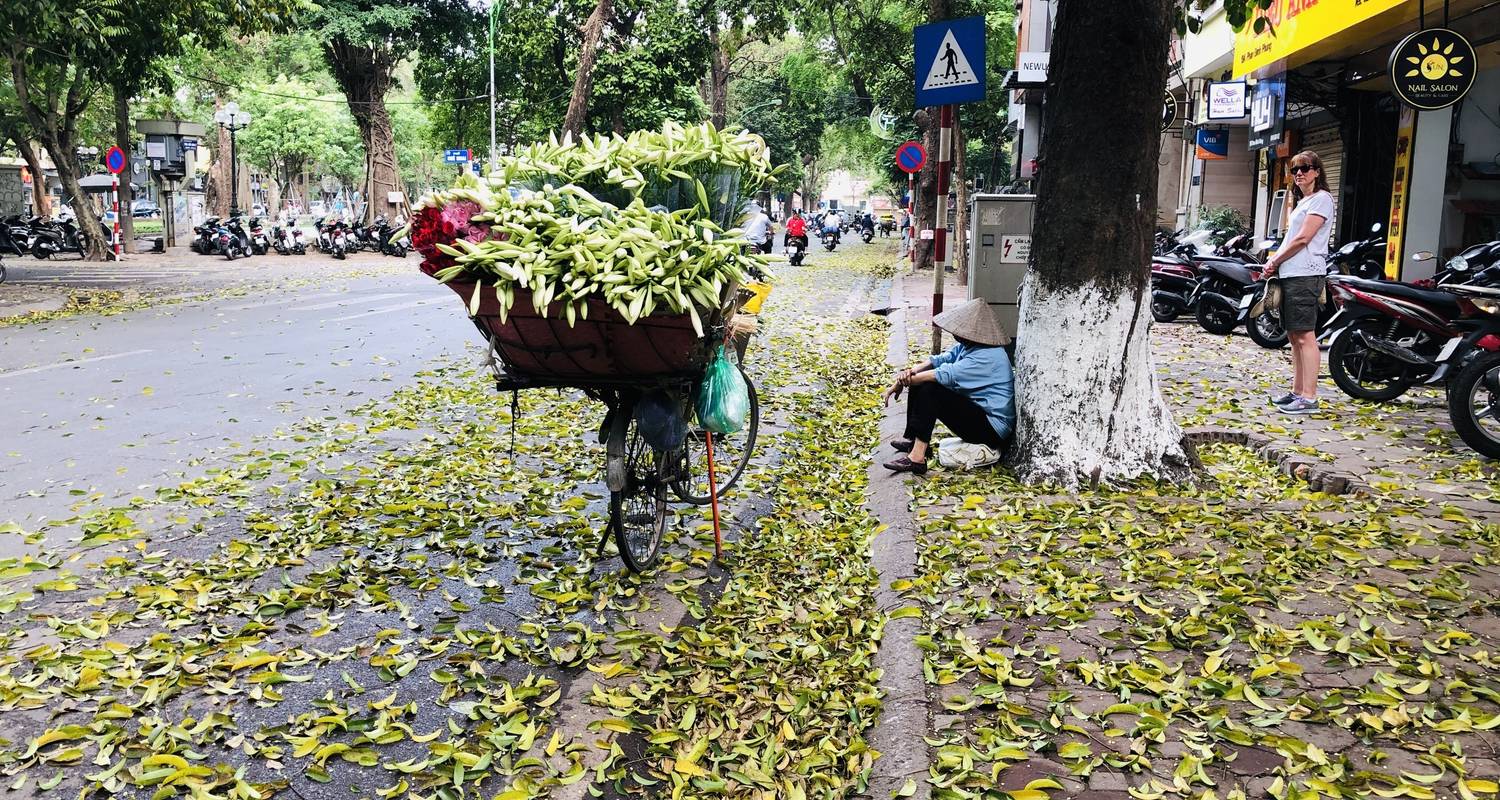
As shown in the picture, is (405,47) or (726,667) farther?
(405,47)

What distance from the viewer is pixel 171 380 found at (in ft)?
31.6

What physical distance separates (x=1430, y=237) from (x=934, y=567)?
11.8 m

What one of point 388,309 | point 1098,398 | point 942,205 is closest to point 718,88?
point 388,309

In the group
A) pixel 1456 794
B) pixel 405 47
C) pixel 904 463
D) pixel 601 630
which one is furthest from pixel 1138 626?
pixel 405 47

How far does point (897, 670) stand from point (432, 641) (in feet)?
5.68

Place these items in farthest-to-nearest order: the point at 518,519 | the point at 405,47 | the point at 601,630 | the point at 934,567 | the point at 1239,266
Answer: the point at 405,47, the point at 1239,266, the point at 518,519, the point at 934,567, the point at 601,630

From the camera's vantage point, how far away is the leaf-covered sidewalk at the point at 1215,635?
3131 millimetres

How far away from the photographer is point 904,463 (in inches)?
257

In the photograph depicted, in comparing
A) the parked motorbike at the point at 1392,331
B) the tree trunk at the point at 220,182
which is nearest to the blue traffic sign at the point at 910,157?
the parked motorbike at the point at 1392,331

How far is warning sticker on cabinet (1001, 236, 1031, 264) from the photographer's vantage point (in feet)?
34.6

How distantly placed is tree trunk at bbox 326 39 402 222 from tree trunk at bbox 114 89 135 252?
6.61 m

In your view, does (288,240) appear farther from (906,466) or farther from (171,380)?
(906,466)

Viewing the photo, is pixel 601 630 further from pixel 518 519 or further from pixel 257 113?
pixel 257 113

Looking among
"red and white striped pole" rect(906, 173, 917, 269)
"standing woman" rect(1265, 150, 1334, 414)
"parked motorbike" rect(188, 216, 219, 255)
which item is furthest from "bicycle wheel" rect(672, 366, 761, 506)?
"parked motorbike" rect(188, 216, 219, 255)
